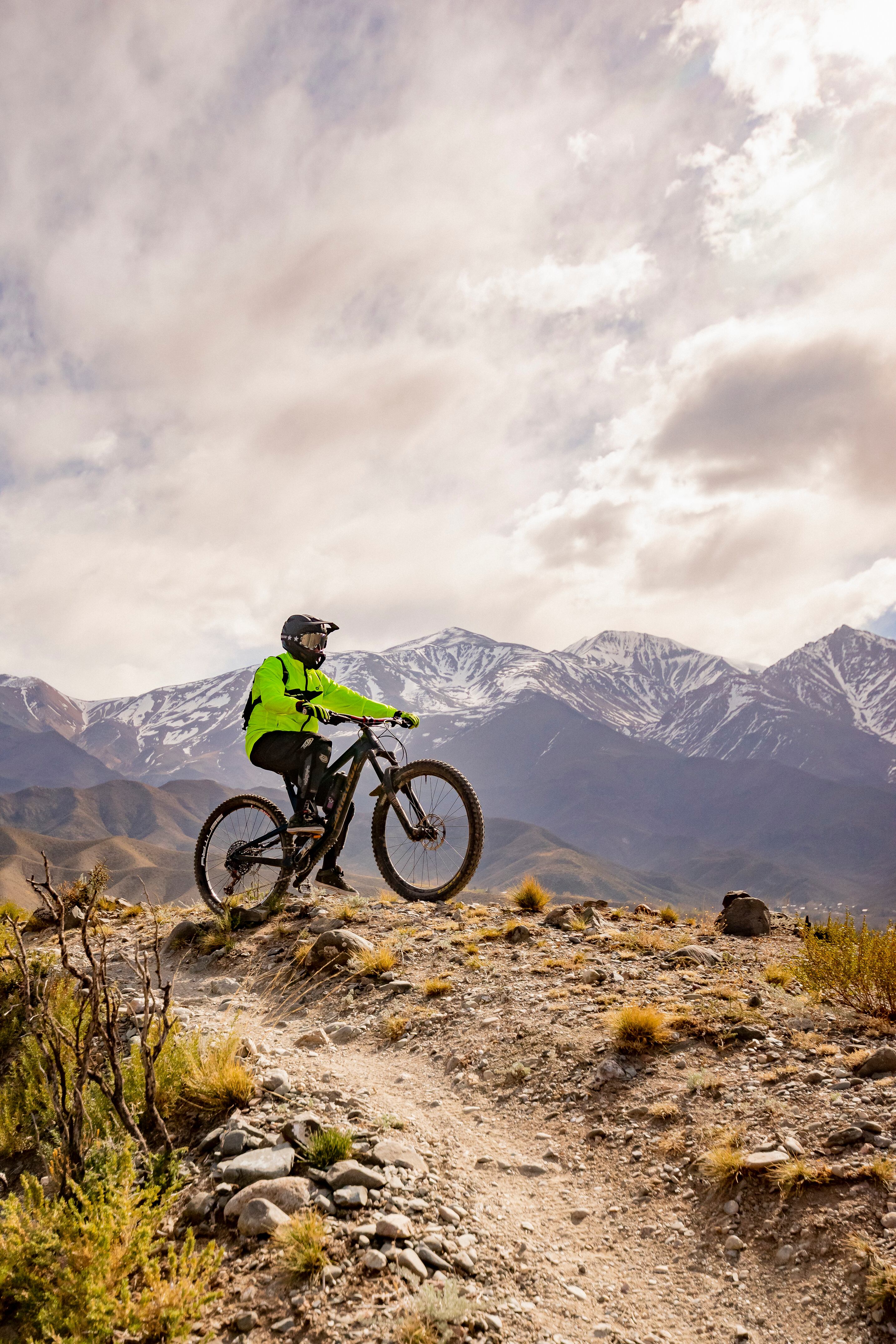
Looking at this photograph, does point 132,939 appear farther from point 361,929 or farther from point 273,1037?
point 273,1037

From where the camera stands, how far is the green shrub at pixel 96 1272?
304 centimetres

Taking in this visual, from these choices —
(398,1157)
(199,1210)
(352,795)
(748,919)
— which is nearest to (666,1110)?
(398,1157)

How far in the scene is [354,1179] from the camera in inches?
155

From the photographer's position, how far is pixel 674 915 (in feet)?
37.9

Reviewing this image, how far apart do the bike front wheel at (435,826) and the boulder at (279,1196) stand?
5399 mm

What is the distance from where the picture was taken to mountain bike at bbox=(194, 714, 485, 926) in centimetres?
945

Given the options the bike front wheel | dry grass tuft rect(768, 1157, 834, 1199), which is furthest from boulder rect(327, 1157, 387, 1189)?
the bike front wheel

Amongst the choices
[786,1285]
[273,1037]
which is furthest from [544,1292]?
[273,1037]

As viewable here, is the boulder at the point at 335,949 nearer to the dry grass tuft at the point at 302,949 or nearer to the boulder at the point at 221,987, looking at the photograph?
the dry grass tuft at the point at 302,949

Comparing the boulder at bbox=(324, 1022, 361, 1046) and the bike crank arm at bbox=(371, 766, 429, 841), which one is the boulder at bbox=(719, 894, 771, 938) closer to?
the bike crank arm at bbox=(371, 766, 429, 841)

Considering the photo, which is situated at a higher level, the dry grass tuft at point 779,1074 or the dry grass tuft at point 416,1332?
the dry grass tuft at point 779,1074

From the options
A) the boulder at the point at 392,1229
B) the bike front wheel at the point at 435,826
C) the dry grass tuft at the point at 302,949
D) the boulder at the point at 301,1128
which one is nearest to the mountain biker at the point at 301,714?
the bike front wheel at the point at 435,826

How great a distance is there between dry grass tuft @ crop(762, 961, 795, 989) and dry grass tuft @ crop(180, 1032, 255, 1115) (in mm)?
4888

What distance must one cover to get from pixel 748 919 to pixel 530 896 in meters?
3.20
